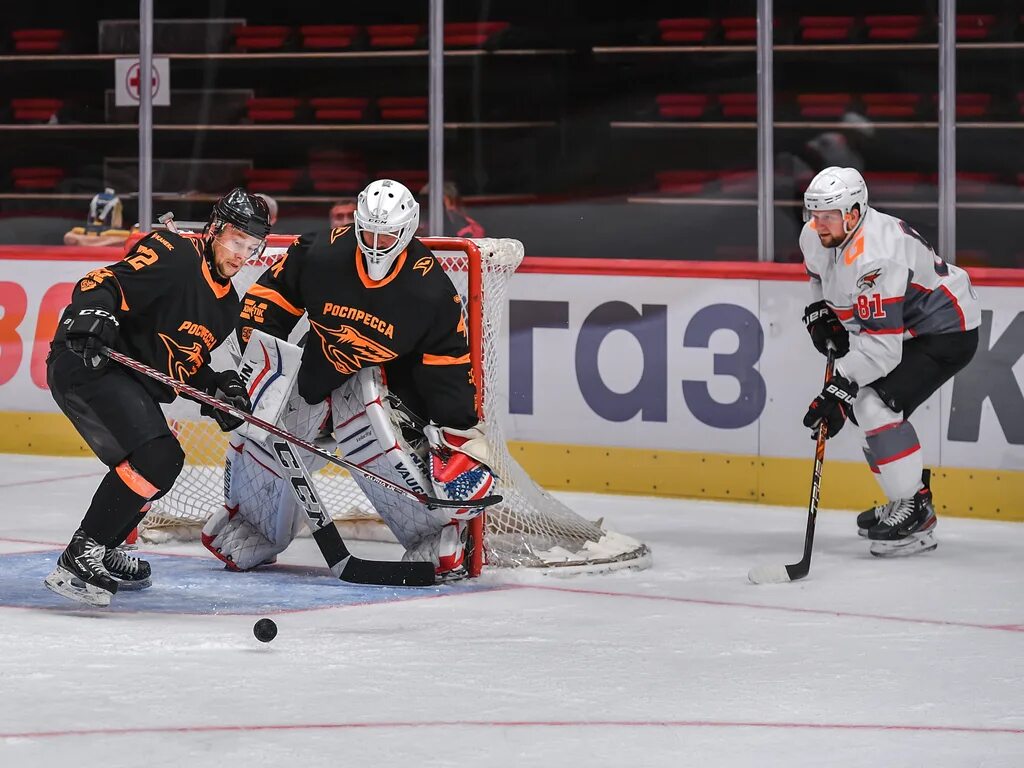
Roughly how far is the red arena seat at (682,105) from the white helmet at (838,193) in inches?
157

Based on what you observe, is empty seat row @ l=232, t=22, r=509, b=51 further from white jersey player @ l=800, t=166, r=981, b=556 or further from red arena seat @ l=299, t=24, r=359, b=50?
white jersey player @ l=800, t=166, r=981, b=556

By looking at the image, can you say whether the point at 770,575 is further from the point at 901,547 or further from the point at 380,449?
the point at 380,449

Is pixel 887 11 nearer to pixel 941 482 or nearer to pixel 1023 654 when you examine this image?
pixel 941 482

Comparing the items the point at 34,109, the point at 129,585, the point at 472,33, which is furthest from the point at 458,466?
the point at 34,109

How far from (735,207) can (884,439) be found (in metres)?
3.55

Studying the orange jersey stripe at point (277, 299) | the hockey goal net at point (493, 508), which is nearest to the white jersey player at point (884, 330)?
the hockey goal net at point (493, 508)

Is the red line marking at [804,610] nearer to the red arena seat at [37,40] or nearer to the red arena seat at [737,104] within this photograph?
the red arena seat at [737,104]

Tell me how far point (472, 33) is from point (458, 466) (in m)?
5.19

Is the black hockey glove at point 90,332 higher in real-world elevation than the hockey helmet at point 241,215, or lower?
lower

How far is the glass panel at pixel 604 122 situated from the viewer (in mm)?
8938

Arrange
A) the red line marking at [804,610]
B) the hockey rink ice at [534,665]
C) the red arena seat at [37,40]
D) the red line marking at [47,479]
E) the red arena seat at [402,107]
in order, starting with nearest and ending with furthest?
the hockey rink ice at [534,665]
the red line marking at [804,610]
the red line marking at [47,479]
the red arena seat at [402,107]
the red arena seat at [37,40]

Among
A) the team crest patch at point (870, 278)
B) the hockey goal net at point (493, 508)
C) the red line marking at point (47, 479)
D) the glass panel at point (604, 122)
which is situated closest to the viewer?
the hockey goal net at point (493, 508)

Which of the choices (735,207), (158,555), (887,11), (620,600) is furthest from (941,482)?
(887,11)

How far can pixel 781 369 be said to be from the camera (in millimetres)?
6125
